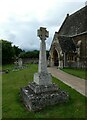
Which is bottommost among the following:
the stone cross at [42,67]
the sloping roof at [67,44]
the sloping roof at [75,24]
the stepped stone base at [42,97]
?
the stepped stone base at [42,97]

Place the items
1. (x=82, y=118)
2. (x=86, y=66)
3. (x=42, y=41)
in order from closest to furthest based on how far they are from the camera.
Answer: (x=82, y=118) < (x=42, y=41) < (x=86, y=66)

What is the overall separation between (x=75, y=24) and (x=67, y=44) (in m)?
5.72

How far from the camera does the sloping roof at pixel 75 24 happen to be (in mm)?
31803

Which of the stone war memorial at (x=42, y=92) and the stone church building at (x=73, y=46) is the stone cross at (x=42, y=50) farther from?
the stone church building at (x=73, y=46)

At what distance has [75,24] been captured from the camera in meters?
34.9

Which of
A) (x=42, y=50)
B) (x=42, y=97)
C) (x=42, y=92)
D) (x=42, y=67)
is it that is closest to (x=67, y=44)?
(x=42, y=50)

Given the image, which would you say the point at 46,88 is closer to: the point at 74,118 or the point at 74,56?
the point at 74,118

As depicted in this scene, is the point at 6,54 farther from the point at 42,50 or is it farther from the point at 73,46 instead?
the point at 42,50

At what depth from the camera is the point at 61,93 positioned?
9.70 metres

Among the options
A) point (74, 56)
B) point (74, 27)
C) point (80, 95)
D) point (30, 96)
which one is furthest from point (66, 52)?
point (30, 96)

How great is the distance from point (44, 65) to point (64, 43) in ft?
71.7

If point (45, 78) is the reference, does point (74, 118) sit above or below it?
below

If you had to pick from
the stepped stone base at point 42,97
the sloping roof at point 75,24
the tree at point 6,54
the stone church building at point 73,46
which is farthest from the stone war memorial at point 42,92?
the tree at point 6,54

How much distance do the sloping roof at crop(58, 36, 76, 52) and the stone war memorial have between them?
784 inches
